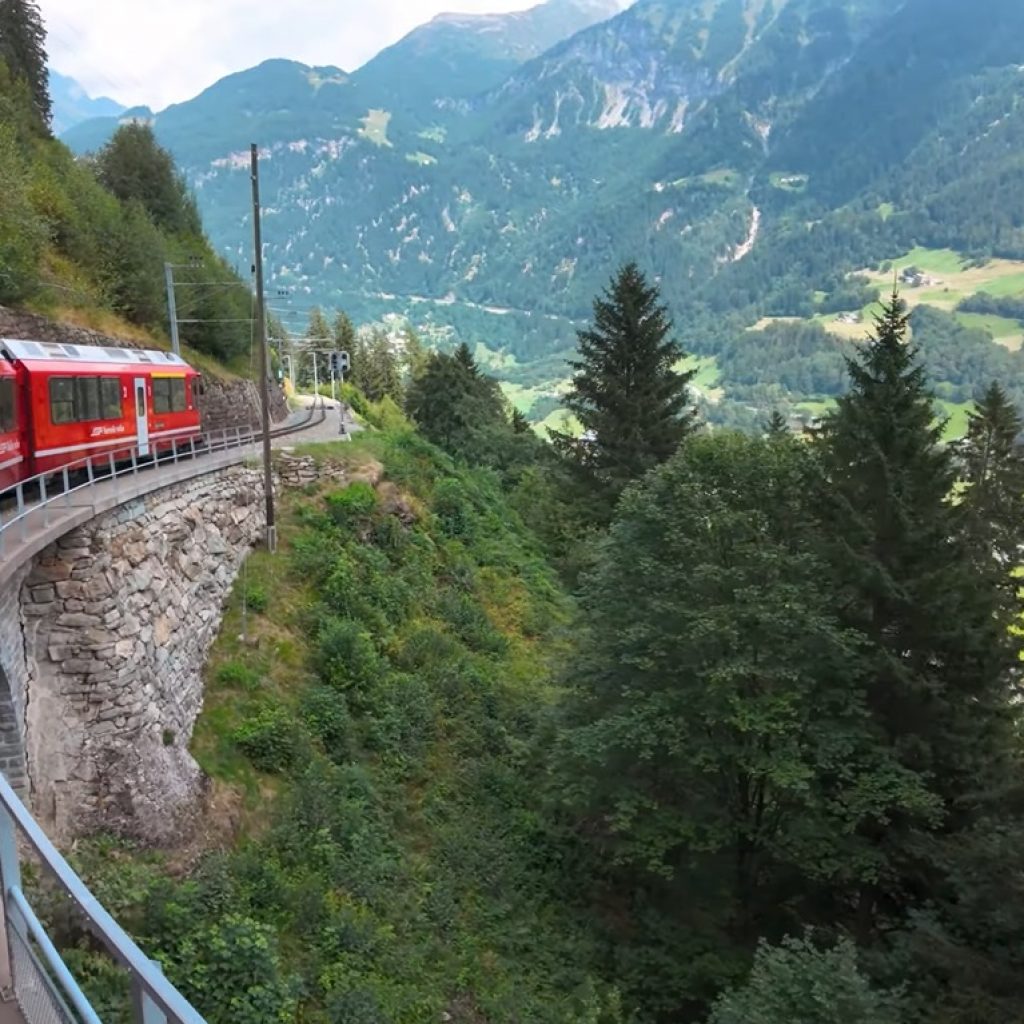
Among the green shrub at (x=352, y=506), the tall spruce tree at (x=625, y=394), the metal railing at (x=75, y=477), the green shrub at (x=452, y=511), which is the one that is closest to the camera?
the metal railing at (x=75, y=477)

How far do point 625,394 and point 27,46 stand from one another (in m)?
43.4

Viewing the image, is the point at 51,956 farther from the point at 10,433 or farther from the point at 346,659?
the point at 346,659

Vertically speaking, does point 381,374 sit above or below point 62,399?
above

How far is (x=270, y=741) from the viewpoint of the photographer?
50.0ft

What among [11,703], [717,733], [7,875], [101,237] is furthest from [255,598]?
[101,237]

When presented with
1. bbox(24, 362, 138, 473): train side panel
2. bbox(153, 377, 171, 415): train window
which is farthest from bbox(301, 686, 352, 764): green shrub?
bbox(153, 377, 171, 415): train window

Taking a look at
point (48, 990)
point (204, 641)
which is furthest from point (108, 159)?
point (48, 990)

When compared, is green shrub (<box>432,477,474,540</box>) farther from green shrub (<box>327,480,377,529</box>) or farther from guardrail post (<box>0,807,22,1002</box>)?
guardrail post (<box>0,807,22,1002</box>)

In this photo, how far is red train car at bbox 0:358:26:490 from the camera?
47.6 feet

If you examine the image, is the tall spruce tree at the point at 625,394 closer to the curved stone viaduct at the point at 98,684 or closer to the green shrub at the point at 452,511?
the green shrub at the point at 452,511

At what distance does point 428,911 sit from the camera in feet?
46.4

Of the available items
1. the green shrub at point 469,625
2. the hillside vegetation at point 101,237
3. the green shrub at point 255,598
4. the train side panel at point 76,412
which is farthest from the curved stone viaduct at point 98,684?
the hillside vegetation at point 101,237

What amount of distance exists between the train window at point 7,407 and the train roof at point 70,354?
2.51 feet

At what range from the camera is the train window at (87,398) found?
1770 cm
